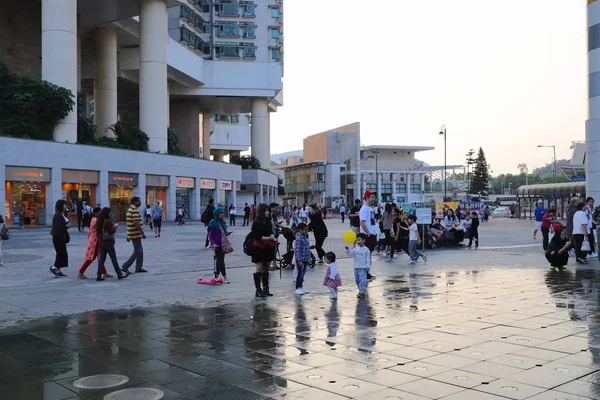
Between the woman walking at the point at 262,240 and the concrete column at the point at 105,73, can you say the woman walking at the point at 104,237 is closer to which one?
the woman walking at the point at 262,240

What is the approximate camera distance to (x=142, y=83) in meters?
48.2

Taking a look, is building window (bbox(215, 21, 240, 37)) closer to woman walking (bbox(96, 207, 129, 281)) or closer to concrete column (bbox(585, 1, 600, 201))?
concrete column (bbox(585, 1, 600, 201))

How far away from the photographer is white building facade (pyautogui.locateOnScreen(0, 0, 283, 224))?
119 feet

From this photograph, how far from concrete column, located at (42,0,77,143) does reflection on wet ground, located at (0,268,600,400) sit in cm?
3177

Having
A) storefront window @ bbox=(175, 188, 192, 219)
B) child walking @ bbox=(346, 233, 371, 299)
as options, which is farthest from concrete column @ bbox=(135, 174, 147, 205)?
child walking @ bbox=(346, 233, 371, 299)

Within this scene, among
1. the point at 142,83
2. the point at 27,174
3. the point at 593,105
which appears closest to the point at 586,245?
the point at 593,105

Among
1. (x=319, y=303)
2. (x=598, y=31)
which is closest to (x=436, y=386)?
(x=319, y=303)

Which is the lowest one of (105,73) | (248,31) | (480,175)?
(480,175)

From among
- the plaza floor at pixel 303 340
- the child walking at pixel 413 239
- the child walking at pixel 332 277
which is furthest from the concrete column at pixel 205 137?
the child walking at pixel 332 277

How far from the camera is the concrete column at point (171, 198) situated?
47188 millimetres

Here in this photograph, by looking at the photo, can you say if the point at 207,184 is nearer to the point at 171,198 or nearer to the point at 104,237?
the point at 171,198

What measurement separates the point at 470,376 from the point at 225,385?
7.48 feet

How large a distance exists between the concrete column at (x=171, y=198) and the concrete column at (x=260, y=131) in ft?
77.0

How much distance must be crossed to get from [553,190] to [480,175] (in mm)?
75943
